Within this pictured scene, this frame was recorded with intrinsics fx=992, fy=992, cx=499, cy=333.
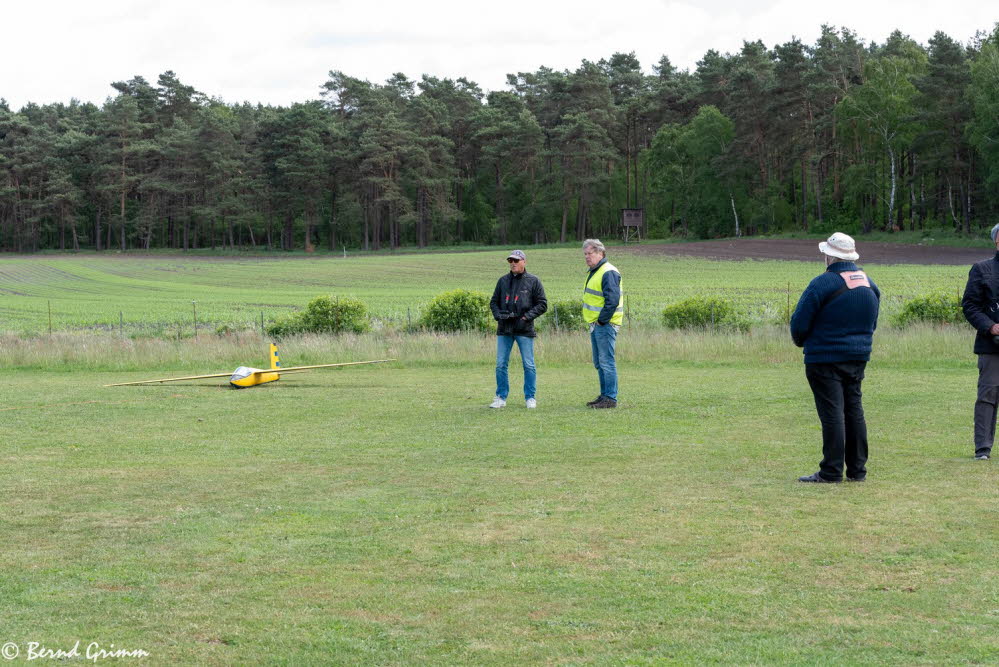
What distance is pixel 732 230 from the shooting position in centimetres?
9956

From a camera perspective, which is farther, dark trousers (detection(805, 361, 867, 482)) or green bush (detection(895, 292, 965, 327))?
green bush (detection(895, 292, 965, 327))

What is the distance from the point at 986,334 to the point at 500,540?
501 centimetres

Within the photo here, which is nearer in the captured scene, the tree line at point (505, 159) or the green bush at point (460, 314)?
the green bush at point (460, 314)

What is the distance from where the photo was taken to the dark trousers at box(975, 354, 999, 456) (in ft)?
27.8

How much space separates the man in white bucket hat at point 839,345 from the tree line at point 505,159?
243ft

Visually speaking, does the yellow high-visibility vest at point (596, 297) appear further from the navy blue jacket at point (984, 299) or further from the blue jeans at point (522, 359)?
the navy blue jacket at point (984, 299)

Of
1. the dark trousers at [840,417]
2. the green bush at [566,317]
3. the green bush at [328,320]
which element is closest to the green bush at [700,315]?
the green bush at [566,317]

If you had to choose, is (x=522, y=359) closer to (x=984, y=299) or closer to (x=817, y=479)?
(x=817, y=479)

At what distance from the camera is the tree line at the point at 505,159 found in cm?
8375

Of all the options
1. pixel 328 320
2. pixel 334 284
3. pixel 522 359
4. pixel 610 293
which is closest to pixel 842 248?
pixel 610 293

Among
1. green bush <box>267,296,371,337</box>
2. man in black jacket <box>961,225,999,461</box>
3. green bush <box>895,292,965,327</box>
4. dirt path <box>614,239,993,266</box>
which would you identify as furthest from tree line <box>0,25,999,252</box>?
man in black jacket <box>961,225,999,461</box>

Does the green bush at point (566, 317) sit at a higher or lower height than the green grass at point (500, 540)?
higher

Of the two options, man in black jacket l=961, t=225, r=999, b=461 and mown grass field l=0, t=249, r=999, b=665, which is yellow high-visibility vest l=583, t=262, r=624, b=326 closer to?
mown grass field l=0, t=249, r=999, b=665

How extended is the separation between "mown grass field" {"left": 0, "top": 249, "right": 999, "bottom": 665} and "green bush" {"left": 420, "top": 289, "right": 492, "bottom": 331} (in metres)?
7.70
